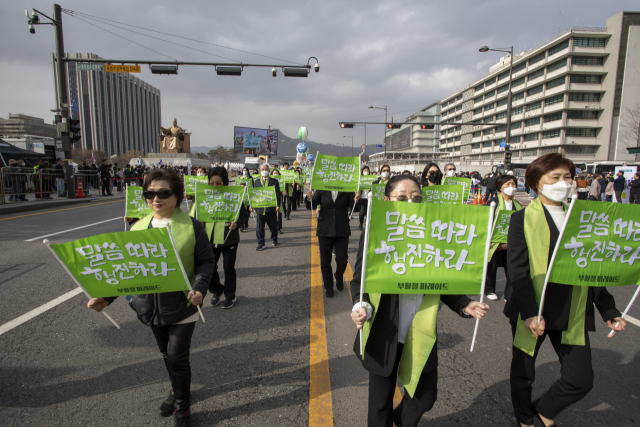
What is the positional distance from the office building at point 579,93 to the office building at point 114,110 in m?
111

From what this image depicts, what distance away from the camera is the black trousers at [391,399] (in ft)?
6.29

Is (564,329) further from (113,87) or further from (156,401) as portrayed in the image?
(113,87)

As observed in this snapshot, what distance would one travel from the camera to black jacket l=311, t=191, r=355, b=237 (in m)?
4.84

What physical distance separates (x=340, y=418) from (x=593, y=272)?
188cm

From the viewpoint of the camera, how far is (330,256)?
4.91 m

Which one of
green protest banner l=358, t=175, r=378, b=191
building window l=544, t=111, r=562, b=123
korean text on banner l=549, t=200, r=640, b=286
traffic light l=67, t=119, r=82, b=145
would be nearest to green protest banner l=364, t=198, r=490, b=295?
korean text on banner l=549, t=200, r=640, b=286

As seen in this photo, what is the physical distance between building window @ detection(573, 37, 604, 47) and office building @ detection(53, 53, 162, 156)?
389 feet

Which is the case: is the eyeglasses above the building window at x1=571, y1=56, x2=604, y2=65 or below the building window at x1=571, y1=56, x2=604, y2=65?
below

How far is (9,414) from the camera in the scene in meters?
2.43

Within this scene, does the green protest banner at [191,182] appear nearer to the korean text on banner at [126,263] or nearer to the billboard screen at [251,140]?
the korean text on banner at [126,263]

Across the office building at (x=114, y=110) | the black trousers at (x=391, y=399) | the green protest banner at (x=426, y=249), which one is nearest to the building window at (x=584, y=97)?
the green protest banner at (x=426, y=249)

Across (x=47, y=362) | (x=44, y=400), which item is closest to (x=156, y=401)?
(x=44, y=400)

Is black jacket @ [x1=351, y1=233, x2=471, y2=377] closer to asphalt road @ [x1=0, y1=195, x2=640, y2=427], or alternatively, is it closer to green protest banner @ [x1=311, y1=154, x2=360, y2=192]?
asphalt road @ [x1=0, y1=195, x2=640, y2=427]

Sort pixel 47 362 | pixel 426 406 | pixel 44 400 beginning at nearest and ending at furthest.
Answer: pixel 426 406
pixel 44 400
pixel 47 362
